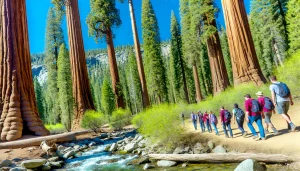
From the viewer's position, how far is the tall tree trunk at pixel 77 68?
610 inches

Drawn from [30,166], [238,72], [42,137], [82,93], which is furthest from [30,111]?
[238,72]

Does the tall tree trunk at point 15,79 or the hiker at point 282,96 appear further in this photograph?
the tall tree trunk at point 15,79

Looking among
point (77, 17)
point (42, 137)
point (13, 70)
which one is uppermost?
point (77, 17)

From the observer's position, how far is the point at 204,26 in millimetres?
17641

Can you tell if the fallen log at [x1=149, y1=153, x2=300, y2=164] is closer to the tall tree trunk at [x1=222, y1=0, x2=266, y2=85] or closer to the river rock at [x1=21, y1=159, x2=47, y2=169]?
the river rock at [x1=21, y1=159, x2=47, y2=169]

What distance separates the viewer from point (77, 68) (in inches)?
622

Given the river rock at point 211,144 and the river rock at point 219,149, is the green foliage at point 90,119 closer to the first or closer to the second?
the river rock at point 211,144

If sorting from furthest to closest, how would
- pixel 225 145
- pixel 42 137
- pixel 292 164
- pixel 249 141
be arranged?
pixel 42 137 < pixel 225 145 < pixel 249 141 < pixel 292 164

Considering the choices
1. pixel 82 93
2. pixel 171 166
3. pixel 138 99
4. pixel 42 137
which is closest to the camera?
pixel 171 166

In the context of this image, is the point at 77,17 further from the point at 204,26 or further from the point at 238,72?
the point at 238,72

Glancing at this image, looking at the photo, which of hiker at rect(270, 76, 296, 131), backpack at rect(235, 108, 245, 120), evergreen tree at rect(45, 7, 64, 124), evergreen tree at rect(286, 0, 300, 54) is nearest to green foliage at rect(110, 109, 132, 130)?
backpack at rect(235, 108, 245, 120)

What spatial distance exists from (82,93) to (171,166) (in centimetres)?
1068

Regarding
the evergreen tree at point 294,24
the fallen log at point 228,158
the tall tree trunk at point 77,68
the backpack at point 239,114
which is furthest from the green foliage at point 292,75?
the evergreen tree at point 294,24

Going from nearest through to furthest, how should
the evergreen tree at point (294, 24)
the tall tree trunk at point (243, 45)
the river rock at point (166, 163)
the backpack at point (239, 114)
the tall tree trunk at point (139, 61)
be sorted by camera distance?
the river rock at point (166, 163), the backpack at point (239, 114), the tall tree trunk at point (243, 45), the tall tree trunk at point (139, 61), the evergreen tree at point (294, 24)
